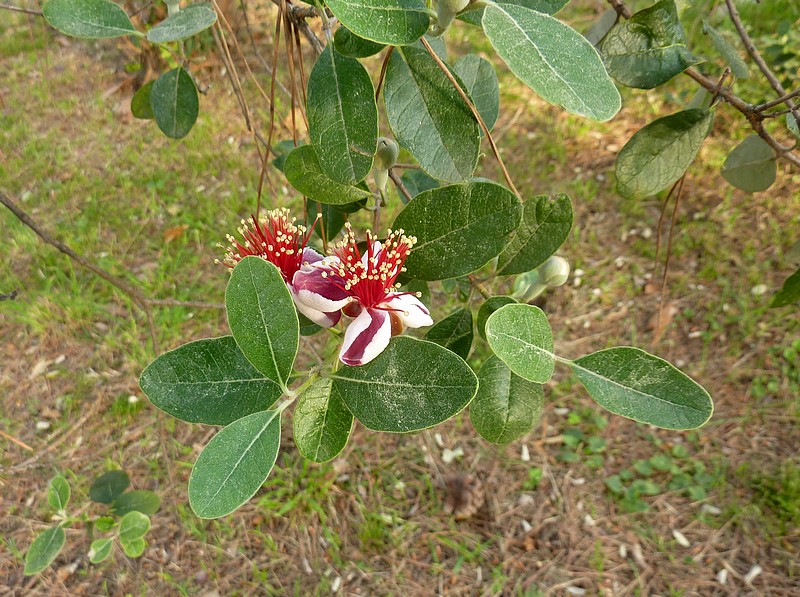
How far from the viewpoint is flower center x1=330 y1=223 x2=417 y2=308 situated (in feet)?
1.87

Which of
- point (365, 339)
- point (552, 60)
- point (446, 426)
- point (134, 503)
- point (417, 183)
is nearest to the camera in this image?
point (552, 60)

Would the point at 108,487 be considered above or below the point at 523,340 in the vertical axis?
below

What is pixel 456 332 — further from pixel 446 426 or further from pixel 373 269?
pixel 446 426

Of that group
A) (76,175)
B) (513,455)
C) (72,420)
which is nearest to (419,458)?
(513,455)

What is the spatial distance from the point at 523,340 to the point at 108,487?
1.19 metres

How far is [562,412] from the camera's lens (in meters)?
2.00

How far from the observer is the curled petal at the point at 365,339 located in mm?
522

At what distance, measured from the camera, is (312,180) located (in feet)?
2.06

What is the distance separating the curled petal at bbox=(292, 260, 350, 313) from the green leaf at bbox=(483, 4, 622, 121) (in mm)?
246

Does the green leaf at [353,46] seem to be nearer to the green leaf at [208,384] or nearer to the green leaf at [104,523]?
the green leaf at [208,384]

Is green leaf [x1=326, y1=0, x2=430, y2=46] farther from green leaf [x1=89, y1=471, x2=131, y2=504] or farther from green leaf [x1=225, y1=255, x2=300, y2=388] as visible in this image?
green leaf [x1=89, y1=471, x2=131, y2=504]

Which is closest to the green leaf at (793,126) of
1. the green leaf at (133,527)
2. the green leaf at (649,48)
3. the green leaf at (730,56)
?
the green leaf at (730,56)

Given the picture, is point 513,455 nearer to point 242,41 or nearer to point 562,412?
point 562,412

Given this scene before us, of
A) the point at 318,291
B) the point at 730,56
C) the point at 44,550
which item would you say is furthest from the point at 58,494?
the point at 730,56
